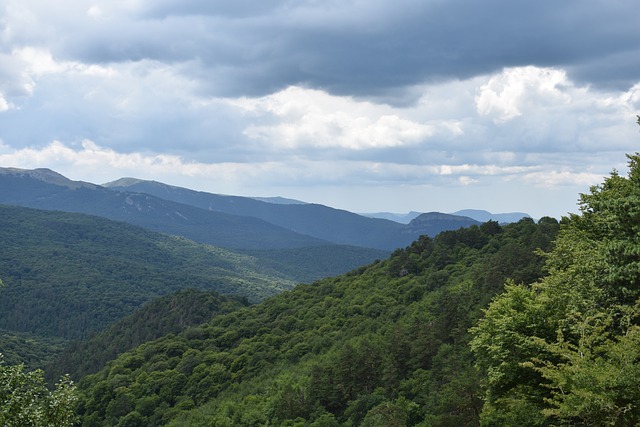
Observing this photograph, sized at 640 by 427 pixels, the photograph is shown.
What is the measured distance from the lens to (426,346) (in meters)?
54.3

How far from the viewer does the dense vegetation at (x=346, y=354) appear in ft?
166

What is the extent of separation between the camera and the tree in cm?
1778

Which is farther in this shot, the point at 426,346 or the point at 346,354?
the point at 346,354

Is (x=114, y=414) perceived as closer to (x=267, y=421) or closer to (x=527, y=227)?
(x=267, y=421)

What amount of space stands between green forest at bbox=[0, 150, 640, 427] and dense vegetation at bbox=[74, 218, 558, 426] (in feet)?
0.80

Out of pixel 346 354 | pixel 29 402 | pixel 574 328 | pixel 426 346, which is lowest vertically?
pixel 346 354

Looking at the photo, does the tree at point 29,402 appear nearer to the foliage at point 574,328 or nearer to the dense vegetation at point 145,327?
the foliage at point 574,328

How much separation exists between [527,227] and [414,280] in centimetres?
2267

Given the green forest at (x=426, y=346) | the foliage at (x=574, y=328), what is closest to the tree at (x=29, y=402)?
the green forest at (x=426, y=346)

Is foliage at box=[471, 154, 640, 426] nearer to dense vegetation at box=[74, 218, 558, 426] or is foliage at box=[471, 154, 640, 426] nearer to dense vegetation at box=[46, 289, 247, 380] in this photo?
dense vegetation at box=[74, 218, 558, 426]

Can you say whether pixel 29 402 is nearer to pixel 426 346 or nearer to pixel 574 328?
pixel 574 328

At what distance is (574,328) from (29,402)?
21.3m

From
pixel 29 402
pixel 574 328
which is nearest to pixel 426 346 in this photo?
pixel 574 328

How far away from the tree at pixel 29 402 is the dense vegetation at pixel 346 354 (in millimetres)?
22556
